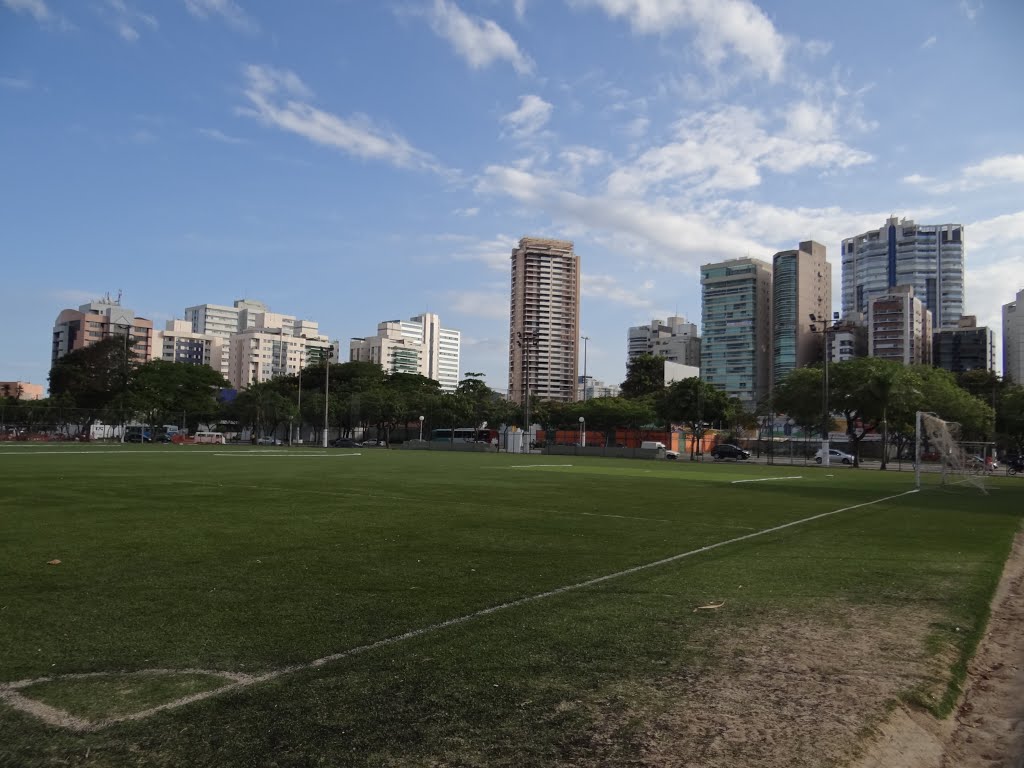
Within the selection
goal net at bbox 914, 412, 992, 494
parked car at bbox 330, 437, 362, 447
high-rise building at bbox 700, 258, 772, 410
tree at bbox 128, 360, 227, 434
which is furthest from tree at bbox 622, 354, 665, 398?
goal net at bbox 914, 412, 992, 494

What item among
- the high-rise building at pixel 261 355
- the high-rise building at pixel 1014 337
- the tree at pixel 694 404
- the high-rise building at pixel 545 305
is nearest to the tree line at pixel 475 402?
the tree at pixel 694 404

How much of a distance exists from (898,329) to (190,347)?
521 feet

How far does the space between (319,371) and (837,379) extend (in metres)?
71.6

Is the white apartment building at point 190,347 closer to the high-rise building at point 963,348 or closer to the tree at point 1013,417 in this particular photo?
the high-rise building at point 963,348

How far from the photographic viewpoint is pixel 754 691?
4.03 metres

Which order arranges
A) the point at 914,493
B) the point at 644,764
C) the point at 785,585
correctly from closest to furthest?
the point at 644,764 → the point at 785,585 → the point at 914,493

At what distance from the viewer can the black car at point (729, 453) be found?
6022cm

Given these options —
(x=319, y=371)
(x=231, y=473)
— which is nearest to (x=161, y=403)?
(x=319, y=371)

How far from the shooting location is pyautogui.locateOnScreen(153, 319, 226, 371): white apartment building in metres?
182

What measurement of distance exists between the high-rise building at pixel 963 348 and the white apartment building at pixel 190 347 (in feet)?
527

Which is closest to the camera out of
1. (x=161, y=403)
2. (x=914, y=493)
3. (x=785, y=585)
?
(x=785, y=585)

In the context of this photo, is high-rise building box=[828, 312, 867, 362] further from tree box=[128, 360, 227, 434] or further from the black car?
tree box=[128, 360, 227, 434]

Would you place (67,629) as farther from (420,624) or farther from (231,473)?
(231,473)

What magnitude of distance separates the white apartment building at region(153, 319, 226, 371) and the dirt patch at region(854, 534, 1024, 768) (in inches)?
7607
